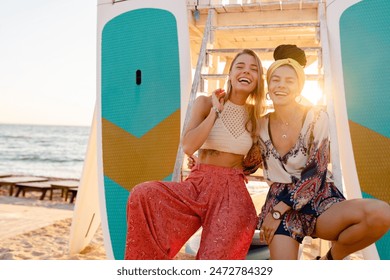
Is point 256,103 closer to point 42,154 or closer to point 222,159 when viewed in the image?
point 222,159

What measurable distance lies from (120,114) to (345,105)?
69.3 inches

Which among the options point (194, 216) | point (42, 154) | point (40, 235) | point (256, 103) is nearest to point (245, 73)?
point (256, 103)

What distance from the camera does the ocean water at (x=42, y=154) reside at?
65.1 ft

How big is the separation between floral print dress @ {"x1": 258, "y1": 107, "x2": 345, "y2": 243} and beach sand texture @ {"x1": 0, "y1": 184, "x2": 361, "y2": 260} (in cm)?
183

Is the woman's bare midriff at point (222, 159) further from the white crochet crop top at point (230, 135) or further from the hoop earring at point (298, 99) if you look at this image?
the hoop earring at point (298, 99)

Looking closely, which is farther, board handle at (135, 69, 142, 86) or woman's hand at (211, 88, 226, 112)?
board handle at (135, 69, 142, 86)

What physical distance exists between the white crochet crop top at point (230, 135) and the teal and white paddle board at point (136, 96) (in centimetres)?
121

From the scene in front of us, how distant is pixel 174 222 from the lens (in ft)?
6.50

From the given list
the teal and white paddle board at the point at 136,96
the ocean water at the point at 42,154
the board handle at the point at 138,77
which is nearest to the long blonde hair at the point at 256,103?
the teal and white paddle board at the point at 136,96

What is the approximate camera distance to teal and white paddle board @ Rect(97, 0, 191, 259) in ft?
11.0

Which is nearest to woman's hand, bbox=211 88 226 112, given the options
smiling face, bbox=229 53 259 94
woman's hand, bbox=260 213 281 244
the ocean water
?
smiling face, bbox=229 53 259 94

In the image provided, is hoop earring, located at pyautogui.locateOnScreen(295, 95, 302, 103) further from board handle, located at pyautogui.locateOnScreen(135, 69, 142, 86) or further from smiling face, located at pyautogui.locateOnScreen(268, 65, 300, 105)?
board handle, located at pyautogui.locateOnScreen(135, 69, 142, 86)

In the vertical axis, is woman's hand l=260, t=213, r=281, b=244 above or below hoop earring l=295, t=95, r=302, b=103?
below

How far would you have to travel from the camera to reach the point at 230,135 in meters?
2.09
